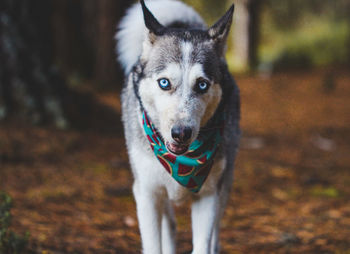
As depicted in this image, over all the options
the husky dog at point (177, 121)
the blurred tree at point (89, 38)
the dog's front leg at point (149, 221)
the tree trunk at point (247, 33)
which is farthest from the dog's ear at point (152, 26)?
the tree trunk at point (247, 33)

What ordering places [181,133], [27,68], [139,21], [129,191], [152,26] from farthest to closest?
1. [27,68]
2. [129,191]
3. [139,21]
4. [152,26]
5. [181,133]

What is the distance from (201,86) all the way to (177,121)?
324mm

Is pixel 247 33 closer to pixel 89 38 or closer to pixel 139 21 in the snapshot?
pixel 89 38

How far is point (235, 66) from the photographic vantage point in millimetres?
13898

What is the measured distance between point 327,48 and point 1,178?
42.5 feet

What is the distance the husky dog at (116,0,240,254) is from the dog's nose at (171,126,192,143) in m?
0.02

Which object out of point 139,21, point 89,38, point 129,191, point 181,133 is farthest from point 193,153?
point 89,38

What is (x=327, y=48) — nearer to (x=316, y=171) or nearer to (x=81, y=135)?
(x=316, y=171)

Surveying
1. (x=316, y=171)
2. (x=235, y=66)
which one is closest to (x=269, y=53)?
(x=235, y=66)

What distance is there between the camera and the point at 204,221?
2.72m

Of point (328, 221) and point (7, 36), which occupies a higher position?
point (7, 36)

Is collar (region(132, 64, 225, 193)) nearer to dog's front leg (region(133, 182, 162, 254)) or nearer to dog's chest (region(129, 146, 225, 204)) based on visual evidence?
dog's chest (region(129, 146, 225, 204))

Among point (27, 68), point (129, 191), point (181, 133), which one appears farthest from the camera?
point (27, 68)

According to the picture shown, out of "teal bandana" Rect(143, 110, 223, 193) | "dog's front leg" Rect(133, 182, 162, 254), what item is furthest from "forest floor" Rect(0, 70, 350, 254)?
"teal bandana" Rect(143, 110, 223, 193)
